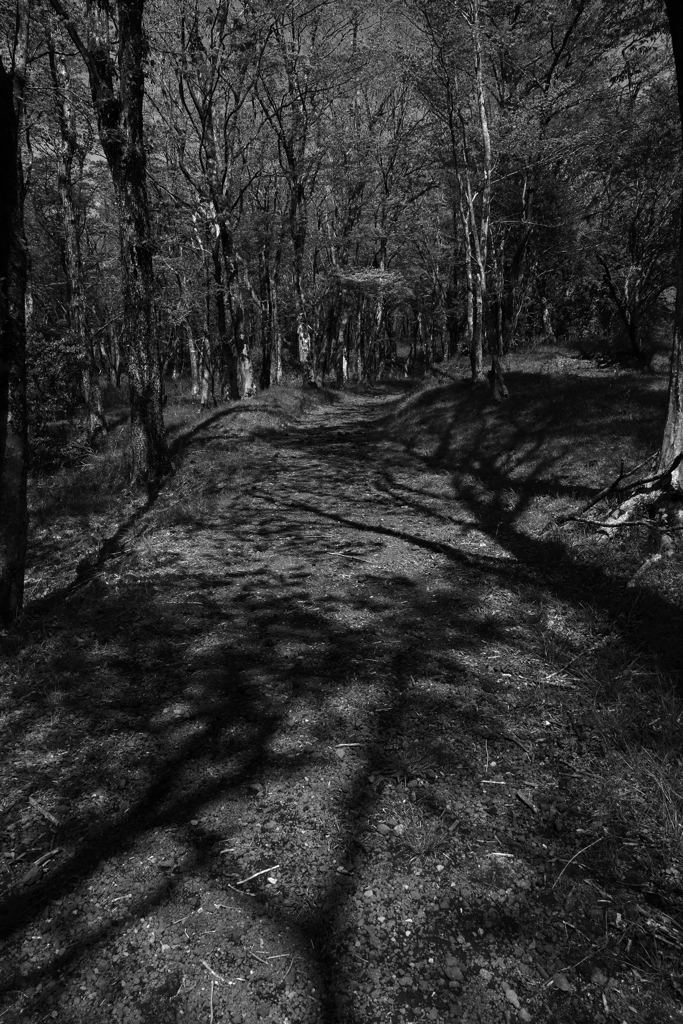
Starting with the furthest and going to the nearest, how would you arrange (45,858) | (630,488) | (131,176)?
(131,176), (630,488), (45,858)

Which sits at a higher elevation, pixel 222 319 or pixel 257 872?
pixel 222 319

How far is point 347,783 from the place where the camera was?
11.8ft

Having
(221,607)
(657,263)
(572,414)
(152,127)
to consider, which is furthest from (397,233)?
(221,607)

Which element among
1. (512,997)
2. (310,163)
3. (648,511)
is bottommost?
(512,997)

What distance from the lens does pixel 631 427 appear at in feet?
31.2

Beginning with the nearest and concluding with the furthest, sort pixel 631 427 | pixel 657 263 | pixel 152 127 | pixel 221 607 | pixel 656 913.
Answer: pixel 656 913, pixel 221 607, pixel 631 427, pixel 657 263, pixel 152 127

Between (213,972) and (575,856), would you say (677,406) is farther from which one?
(213,972)

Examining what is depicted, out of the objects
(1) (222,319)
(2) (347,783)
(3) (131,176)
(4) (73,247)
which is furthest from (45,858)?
(1) (222,319)

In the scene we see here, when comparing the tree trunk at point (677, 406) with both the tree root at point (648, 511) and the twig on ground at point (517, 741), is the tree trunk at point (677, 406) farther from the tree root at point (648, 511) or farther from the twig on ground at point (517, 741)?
the twig on ground at point (517, 741)

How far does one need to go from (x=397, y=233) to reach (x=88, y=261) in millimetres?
16182

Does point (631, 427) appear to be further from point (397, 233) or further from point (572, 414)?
point (397, 233)

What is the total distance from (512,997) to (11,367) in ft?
20.4

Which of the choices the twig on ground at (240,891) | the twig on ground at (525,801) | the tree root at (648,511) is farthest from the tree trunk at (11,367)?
the tree root at (648,511)

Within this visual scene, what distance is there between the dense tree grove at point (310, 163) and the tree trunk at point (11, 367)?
0.02 meters
